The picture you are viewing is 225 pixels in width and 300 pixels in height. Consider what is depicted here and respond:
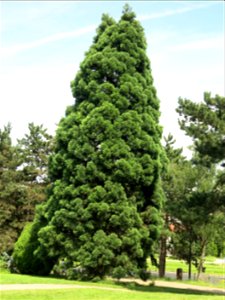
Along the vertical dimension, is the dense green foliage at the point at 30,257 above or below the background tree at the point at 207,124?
below

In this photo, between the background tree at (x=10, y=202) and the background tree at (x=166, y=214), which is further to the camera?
the background tree at (x=10, y=202)

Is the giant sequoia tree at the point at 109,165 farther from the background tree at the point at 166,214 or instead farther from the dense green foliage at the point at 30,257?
the background tree at the point at 166,214

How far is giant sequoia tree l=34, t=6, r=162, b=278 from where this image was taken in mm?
19062

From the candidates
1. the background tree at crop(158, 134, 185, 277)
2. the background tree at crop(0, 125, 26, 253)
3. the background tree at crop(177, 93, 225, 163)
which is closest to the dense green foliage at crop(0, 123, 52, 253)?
the background tree at crop(0, 125, 26, 253)

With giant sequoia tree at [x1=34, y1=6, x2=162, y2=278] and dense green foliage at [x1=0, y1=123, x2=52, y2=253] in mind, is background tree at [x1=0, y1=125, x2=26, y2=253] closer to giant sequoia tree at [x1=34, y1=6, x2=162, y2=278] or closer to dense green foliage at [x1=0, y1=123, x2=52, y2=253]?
dense green foliage at [x1=0, y1=123, x2=52, y2=253]

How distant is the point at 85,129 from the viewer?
2012 centimetres

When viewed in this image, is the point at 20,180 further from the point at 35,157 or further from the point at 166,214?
the point at 166,214

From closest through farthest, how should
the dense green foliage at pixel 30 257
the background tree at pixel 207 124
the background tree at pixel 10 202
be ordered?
1. the background tree at pixel 207 124
2. the dense green foliage at pixel 30 257
3. the background tree at pixel 10 202

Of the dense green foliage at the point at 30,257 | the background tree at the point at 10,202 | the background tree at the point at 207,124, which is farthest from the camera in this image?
the background tree at the point at 10,202

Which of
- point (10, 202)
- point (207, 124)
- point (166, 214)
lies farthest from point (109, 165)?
point (10, 202)

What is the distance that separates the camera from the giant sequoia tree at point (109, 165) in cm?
1906

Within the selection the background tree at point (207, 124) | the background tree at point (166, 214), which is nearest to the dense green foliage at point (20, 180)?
the background tree at point (166, 214)

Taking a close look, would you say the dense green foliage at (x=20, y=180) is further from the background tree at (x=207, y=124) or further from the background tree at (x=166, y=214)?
the background tree at (x=207, y=124)

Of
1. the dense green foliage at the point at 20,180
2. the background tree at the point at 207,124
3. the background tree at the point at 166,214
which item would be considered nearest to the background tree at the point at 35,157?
the dense green foliage at the point at 20,180
